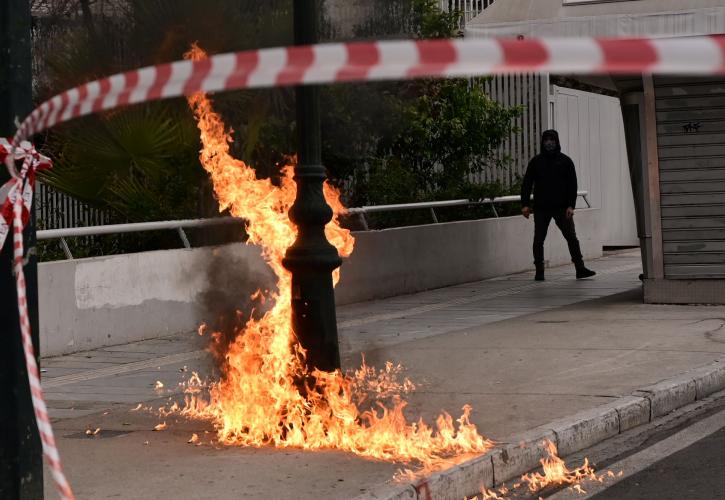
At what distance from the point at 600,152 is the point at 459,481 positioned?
1662 centimetres

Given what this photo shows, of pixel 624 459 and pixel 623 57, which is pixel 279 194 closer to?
pixel 624 459

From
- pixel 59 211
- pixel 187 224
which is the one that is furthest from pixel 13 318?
pixel 59 211

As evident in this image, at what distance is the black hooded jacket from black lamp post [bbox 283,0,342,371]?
9.65 m

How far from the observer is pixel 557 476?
645 cm

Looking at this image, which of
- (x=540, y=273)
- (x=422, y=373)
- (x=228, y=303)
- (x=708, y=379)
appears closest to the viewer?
(x=228, y=303)

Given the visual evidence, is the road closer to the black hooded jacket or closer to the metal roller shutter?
the metal roller shutter

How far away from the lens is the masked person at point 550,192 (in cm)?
1623

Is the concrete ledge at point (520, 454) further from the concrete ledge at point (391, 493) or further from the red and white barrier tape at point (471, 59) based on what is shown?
the red and white barrier tape at point (471, 59)

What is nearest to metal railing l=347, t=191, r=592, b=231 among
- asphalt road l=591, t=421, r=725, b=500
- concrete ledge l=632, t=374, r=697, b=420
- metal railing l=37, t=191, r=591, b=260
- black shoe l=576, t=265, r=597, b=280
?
metal railing l=37, t=191, r=591, b=260

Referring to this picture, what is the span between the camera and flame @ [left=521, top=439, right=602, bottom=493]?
20.8 ft

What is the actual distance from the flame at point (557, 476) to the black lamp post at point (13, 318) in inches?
103

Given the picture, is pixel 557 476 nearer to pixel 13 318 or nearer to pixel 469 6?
pixel 13 318

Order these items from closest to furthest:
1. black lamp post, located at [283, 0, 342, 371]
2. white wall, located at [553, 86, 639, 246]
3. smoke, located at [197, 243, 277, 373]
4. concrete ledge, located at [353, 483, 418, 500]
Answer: concrete ledge, located at [353, 483, 418, 500], black lamp post, located at [283, 0, 342, 371], smoke, located at [197, 243, 277, 373], white wall, located at [553, 86, 639, 246]

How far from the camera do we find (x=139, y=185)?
12.4 m
